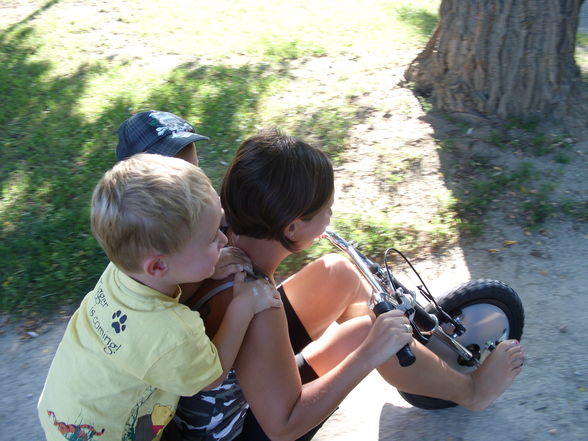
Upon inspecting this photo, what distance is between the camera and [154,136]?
2.45 m

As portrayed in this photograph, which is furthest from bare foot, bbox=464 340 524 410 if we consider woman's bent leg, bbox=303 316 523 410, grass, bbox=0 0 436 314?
grass, bbox=0 0 436 314

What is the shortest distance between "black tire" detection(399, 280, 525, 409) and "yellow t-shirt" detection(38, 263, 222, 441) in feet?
3.86

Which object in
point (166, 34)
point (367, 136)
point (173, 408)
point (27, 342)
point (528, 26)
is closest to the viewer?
point (173, 408)

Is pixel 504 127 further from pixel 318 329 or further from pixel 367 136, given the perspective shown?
pixel 318 329

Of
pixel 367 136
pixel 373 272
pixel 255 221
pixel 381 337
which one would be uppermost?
pixel 255 221

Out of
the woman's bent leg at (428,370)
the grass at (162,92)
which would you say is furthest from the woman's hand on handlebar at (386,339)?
the grass at (162,92)

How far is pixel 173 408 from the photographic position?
1.80 meters

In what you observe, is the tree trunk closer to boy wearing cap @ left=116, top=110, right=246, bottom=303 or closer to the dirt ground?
the dirt ground

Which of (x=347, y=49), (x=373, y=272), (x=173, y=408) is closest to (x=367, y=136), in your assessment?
(x=347, y=49)

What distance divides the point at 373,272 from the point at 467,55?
2.64m

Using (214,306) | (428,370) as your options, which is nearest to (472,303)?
(428,370)

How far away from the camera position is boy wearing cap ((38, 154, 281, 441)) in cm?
154

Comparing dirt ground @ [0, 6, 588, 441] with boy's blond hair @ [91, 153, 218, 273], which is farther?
dirt ground @ [0, 6, 588, 441]

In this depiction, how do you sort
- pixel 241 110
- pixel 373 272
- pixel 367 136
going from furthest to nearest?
pixel 241 110 < pixel 367 136 < pixel 373 272
